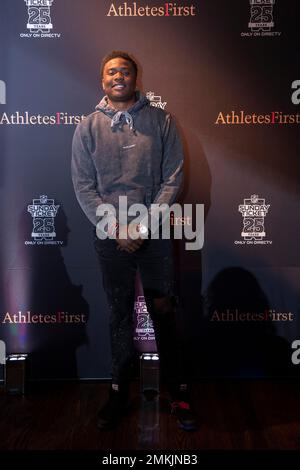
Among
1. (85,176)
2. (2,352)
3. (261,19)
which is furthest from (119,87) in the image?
(2,352)

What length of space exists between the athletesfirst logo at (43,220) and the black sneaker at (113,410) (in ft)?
3.21

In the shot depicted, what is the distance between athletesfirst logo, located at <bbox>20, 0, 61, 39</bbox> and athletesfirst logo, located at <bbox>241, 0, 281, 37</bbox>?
112 cm

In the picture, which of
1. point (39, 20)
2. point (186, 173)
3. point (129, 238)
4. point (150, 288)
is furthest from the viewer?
point (186, 173)

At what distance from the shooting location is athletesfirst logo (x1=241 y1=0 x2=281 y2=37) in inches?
115

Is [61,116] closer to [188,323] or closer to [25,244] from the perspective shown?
[25,244]

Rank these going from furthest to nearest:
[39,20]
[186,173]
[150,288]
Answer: [186,173], [39,20], [150,288]

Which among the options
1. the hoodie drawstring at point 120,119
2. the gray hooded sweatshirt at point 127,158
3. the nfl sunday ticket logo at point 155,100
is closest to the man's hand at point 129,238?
the gray hooded sweatshirt at point 127,158

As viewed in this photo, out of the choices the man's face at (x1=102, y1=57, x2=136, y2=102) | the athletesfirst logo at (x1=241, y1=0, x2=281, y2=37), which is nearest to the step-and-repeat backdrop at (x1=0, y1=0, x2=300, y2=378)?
the athletesfirst logo at (x1=241, y1=0, x2=281, y2=37)

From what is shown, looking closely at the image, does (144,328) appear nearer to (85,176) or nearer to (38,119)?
(85,176)

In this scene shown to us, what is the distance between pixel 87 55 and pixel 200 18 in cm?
69

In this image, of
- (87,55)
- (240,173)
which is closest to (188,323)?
(240,173)

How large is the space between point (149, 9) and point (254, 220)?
138cm

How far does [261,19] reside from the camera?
2916mm
